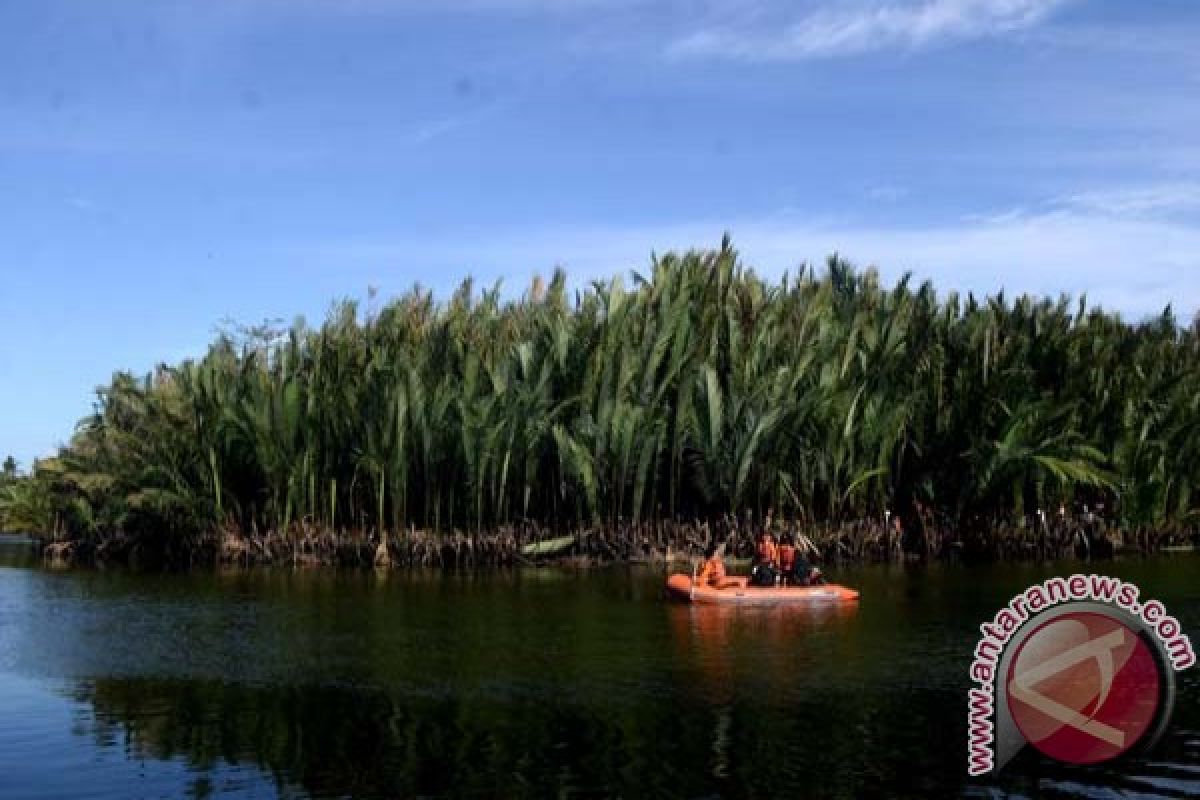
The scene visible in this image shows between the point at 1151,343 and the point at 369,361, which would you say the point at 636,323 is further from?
the point at 1151,343

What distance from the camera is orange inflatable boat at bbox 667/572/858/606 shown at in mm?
25562

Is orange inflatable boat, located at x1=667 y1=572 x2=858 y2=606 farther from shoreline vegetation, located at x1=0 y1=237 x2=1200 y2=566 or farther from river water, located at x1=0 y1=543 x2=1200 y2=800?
shoreline vegetation, located at x1=0 y1=237 x2=1200 y2=566

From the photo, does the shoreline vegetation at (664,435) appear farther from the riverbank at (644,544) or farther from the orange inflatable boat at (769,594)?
the orange inflatable boat at (769,594)

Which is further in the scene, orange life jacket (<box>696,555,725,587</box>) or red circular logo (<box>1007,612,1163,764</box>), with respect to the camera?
orange life jacket (<box>696,555,725,587</box>)

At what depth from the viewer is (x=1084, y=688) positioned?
16094 millimetres

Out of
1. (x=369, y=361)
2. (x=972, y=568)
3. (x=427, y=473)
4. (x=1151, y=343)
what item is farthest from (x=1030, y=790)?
(x=1151, y=343)

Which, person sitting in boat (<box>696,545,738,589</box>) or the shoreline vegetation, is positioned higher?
the shoreline vegetation

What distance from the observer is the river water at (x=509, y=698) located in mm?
13008

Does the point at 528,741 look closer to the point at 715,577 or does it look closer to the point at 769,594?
the point at 769,594

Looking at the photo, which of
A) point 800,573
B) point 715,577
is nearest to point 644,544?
point 715,577

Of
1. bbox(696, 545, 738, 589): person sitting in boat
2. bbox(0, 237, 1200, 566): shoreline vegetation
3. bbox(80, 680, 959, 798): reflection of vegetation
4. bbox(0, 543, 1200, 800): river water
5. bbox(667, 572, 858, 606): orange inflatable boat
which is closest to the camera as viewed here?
bbox(80, 680, 959, 798): reflection of vegetation

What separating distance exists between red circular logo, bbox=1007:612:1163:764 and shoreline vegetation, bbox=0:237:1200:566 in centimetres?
1586

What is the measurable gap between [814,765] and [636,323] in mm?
22436

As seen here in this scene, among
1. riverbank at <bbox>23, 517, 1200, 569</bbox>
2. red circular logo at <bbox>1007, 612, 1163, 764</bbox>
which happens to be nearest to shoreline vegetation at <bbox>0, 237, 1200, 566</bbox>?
riverbank at <bbox>23, 517, 1200, 569</bbox>
